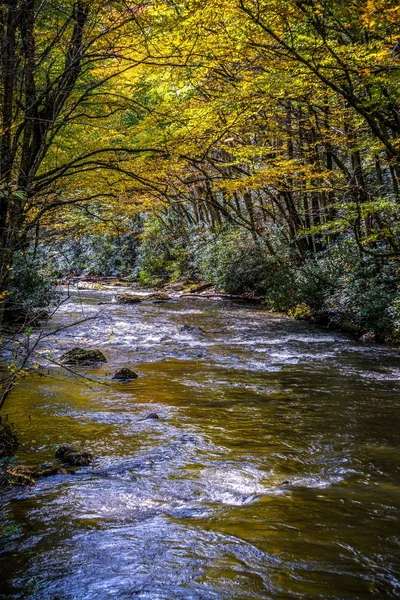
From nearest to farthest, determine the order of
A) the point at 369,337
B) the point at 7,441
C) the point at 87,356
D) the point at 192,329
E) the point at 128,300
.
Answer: the point at 7,441 < the point at 87,356 < the point at 369,337 < the point at 192,329 < the point at 128,300

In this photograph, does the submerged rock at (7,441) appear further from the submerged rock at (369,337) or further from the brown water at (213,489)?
the submerged rock at (369,337)

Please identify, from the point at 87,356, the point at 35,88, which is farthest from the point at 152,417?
the point at 35,88

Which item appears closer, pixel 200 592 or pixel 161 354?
pixel 200 592

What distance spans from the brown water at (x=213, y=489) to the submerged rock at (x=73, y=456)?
0.12 metres

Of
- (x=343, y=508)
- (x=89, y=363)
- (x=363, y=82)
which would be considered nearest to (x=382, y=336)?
(x=363, y=82)

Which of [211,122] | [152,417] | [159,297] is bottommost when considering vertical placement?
[152,417]

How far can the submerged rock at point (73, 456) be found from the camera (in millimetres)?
4848

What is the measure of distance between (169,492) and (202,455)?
88 cm

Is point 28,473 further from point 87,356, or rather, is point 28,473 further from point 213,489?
point 87,356

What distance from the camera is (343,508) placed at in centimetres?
400

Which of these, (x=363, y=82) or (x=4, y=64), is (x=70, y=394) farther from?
(x=363, y=82)

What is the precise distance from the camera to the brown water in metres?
3.07

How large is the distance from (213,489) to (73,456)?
147 cm

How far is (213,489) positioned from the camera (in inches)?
171
